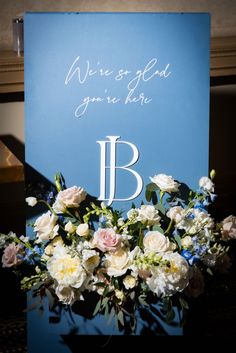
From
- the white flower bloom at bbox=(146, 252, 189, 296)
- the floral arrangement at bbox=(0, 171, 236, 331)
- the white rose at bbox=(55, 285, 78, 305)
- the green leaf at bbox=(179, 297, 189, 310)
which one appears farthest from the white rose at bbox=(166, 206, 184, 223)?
the white rose at bbox=(55, 285, 78, 305)

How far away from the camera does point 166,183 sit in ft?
7.07

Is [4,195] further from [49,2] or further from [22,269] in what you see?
[22,269]

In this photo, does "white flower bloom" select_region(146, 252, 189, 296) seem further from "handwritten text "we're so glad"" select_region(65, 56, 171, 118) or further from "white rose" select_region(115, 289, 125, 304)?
"handwritten text "we're so glad"" select_region(65, 56, 171, 118)

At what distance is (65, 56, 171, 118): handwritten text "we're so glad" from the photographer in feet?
7.17

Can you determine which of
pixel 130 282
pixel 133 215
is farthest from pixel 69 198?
pixel 130 282

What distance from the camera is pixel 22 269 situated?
7.57 ft

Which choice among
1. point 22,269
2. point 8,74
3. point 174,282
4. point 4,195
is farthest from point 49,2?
point 174,282

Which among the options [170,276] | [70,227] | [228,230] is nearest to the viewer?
[170,276]

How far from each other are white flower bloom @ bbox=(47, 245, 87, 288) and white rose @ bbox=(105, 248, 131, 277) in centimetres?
8

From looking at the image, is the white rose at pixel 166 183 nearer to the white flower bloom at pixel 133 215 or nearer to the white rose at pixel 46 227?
the white flower bloom at pixel 133 215

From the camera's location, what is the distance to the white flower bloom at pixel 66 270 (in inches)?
81.6

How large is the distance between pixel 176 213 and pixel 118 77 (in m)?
0.41

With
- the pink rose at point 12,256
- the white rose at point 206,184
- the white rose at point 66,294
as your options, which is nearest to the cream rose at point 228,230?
the white rose at point 206,184

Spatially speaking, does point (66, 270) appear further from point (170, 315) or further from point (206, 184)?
point (206, 184)
